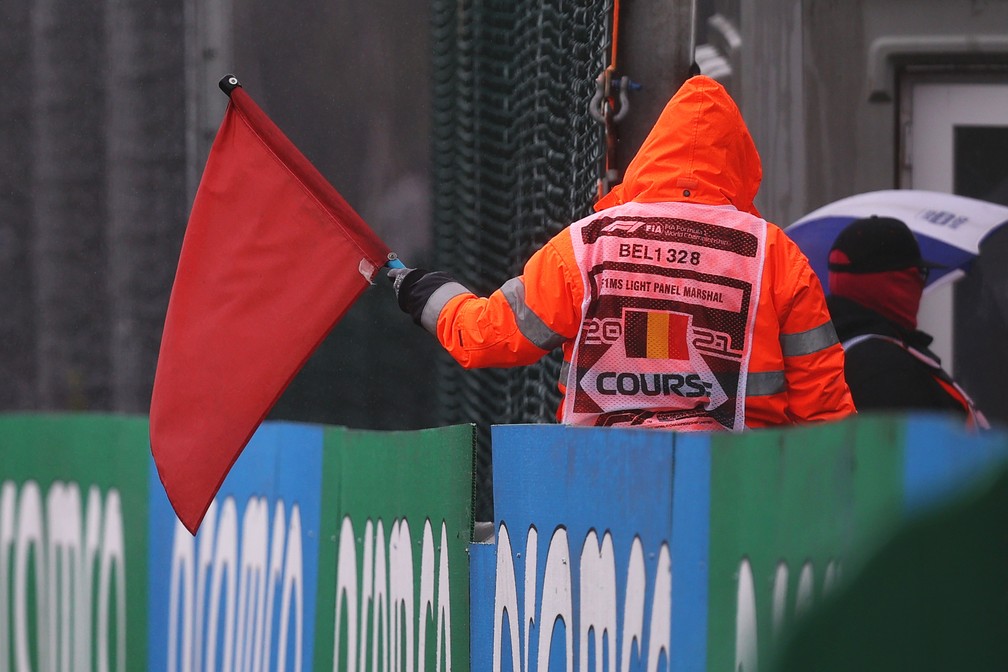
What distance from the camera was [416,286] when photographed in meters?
4.47

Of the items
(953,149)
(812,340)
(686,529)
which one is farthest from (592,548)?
(953,149)

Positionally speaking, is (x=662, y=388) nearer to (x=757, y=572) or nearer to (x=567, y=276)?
(x=567, y=276)

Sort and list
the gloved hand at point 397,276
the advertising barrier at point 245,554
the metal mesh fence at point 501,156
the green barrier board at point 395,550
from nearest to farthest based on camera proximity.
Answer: the green barrier board at point 395,550 → the advertising barrier at point 245,554 → the gloved hand at point 397,276 → the metal mesh fence at point 501,156

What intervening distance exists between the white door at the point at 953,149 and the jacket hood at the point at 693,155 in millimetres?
3371

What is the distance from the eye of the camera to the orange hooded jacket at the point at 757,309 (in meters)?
4.04

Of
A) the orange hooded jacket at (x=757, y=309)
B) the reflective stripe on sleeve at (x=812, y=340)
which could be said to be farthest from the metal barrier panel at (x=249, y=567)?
the reflective stripe on sleeve at (x=812, y=340)

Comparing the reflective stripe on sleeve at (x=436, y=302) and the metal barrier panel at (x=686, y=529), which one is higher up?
the reflective stripe on sleeve at (x=436, y=302)

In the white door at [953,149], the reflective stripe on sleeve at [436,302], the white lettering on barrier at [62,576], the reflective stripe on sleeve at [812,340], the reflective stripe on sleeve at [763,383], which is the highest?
the white door at [953,149]

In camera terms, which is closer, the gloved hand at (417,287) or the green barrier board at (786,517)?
the green barrier board at (786,517)

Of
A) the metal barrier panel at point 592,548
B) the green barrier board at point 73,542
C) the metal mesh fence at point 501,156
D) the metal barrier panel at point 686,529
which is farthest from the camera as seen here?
the metal mesh fence at point 501,156

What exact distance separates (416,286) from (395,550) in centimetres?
70

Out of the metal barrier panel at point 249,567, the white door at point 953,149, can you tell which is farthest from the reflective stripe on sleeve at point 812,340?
the white door at point 953,149

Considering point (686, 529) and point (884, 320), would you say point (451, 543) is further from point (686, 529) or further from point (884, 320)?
point (884, 320)

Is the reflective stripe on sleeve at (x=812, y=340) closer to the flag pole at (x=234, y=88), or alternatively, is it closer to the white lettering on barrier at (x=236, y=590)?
the flag pole at (x=234, y=88)
